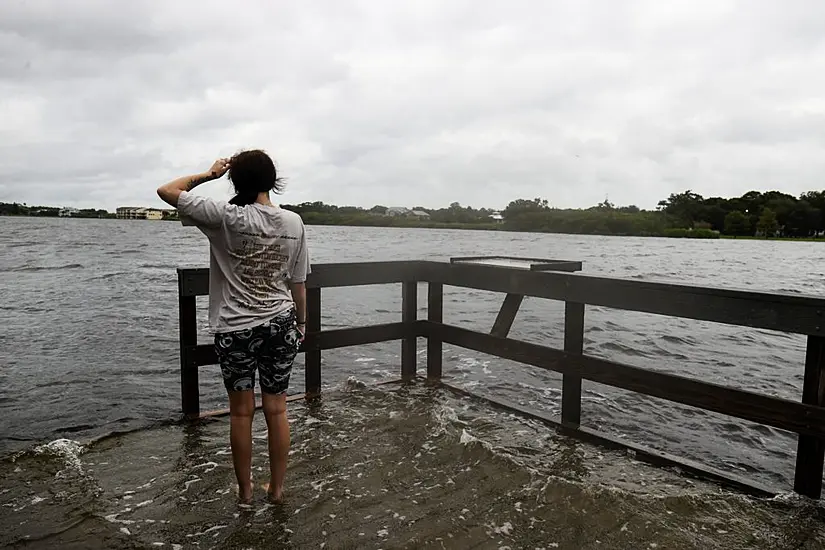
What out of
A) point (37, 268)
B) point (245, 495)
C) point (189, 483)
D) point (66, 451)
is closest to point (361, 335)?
point (189, 483)

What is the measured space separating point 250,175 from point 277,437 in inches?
58.4

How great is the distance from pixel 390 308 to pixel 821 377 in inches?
503

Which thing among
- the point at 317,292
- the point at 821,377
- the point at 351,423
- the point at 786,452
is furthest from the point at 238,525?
the point at 786,452

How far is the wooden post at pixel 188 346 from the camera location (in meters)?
4.80

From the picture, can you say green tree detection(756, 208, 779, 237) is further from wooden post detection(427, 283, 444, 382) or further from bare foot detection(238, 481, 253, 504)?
bare foot detection(238, 481, 253, 504)

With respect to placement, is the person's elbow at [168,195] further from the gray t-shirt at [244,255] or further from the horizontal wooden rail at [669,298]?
the horizontal wooden rail at [669,298]

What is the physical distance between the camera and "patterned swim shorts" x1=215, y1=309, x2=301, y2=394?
3168mm

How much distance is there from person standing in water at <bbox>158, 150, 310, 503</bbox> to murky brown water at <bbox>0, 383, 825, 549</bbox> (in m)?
0.53

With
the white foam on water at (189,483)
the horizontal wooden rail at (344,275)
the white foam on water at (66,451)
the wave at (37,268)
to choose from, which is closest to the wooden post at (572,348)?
the horizontal wooden rail at (344,275)

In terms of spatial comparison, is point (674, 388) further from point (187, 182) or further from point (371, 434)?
point (187, 182)

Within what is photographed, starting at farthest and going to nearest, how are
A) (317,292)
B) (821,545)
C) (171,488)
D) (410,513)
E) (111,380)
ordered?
(111,380)
(317,292)
(171,488)
(410,513)
(821,545)

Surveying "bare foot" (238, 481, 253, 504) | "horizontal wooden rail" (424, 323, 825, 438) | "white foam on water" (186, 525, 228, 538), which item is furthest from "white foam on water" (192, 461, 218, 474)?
"horizontal wooden rail" (424, 323, 825, 438)

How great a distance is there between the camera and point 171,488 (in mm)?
3666

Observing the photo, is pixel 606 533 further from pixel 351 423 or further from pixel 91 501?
pixel 91 501
